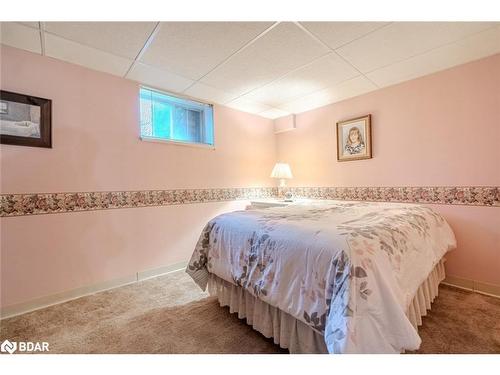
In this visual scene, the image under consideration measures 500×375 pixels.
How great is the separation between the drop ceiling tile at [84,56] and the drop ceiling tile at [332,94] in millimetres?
1980

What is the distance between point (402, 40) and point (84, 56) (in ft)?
8.26

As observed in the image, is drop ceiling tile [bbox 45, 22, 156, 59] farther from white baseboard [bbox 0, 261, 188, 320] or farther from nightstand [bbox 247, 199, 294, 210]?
nightstand [bbox 247, 199, 294, 210]

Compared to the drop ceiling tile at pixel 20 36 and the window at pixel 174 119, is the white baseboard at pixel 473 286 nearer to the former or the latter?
the window at pixel 174 119

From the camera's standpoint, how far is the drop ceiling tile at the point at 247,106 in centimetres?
302

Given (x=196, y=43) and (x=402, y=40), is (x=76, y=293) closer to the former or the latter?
(x=196, y=43)

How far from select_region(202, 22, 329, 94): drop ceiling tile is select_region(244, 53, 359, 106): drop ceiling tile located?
0.12m

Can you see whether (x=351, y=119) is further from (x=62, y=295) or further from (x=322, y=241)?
(x=62, y=295)

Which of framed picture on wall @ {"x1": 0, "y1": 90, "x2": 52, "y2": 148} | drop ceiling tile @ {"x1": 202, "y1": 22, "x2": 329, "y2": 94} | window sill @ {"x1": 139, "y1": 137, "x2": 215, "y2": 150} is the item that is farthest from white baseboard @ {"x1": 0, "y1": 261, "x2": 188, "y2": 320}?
drop ceiling tile @ {"x1": 202, "y1": 22, "x2": 329, "y2": 94}

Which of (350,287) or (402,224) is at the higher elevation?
(402,224)

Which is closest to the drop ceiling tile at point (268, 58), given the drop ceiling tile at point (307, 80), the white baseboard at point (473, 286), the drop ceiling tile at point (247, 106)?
the drop ceiling tile at point (307, 80)
